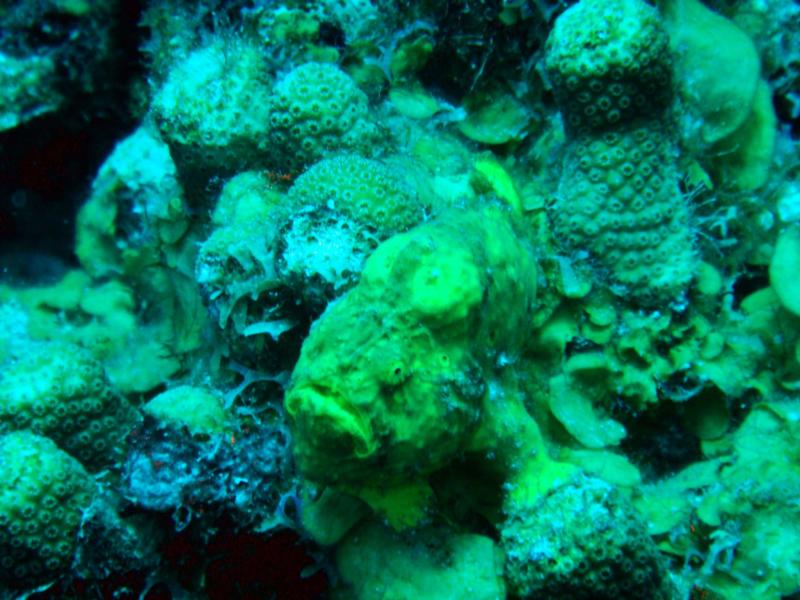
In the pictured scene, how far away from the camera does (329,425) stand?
80.3 inches

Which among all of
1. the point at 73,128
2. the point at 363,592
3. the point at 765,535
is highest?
the point at 73,128

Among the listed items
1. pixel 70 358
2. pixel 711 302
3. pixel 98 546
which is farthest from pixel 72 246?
pixel 711 302

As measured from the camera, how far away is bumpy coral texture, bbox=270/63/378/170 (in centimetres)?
326

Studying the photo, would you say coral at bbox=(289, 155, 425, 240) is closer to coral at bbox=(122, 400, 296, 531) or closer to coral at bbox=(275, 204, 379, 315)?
coral at bbox=(275, 204, 379, 315)

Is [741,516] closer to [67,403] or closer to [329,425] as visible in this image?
[329,425]

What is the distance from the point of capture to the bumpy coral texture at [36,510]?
2650 mm

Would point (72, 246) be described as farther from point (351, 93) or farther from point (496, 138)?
point (496, 138)

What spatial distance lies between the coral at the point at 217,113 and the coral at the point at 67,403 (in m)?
1.38

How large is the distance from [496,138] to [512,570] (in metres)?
2.55

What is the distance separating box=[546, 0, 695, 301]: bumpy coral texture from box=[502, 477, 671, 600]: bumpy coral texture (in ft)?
4.35

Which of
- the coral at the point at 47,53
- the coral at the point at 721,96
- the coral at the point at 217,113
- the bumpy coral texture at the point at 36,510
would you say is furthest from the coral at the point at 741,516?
the coral at the point at 47,53

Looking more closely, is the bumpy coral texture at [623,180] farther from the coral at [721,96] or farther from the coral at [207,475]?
the coral at [207,475]

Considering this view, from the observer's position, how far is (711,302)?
3.27m

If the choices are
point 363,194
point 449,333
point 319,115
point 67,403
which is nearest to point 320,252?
point 363,194
